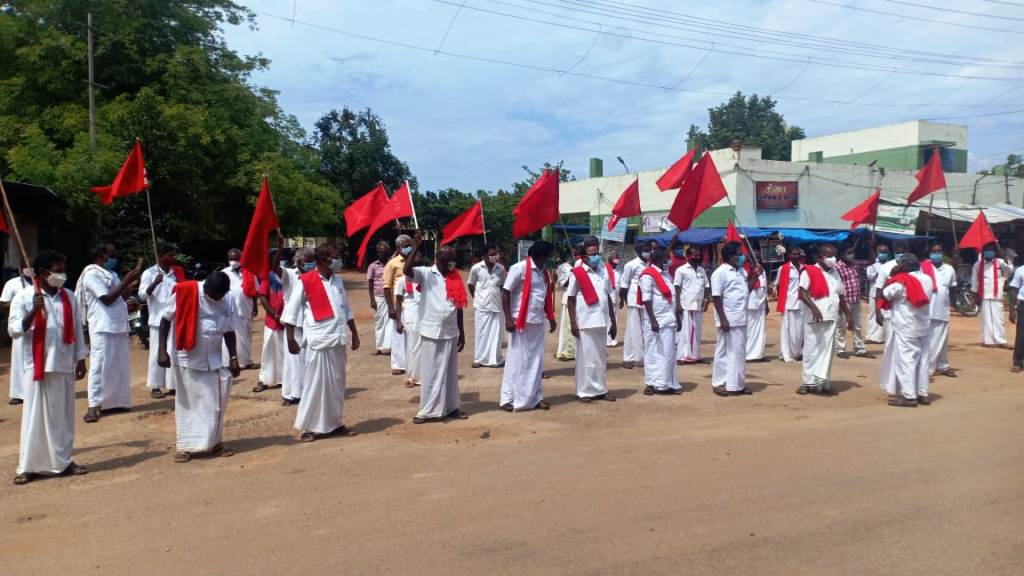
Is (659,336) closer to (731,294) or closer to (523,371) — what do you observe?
(731,294)

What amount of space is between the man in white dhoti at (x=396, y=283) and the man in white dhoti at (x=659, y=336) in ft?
9.68

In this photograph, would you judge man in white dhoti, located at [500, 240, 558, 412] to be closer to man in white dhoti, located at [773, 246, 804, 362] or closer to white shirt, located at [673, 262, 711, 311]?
white shirt, located at [673, 262, 711, 311]

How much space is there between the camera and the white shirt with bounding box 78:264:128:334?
25.6 ft

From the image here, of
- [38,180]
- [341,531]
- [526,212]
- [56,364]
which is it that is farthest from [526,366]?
[38,180]

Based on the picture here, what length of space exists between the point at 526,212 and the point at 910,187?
2606 centimetres

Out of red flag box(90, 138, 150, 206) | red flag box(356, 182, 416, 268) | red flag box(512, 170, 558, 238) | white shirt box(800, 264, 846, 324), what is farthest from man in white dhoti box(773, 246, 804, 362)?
red flag box(90, 138, 150, 206)

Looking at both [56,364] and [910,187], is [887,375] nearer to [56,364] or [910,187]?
[56,364]

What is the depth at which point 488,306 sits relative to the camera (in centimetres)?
1073

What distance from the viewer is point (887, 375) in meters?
8.30

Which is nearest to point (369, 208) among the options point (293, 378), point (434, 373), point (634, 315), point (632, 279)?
point (293, 378)

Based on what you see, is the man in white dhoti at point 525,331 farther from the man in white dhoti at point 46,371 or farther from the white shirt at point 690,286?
the man in white dhoti at point 46,371

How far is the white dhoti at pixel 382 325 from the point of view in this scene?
11.5m

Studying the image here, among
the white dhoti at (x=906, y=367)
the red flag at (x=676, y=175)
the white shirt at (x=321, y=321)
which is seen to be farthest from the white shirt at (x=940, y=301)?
the white shirt at (x=321, y=321)

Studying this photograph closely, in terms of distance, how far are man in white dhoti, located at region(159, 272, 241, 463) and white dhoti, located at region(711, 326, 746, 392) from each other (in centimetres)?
541
